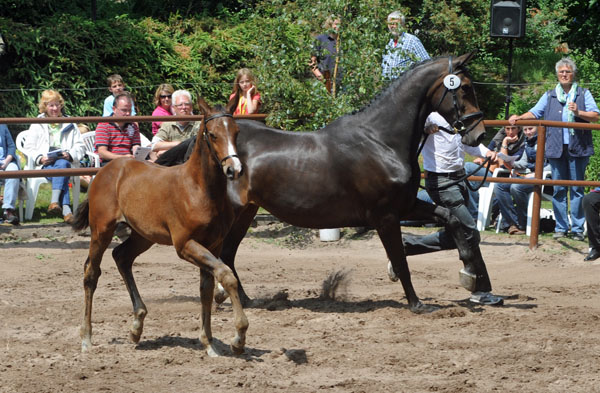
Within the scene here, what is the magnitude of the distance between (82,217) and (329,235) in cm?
450

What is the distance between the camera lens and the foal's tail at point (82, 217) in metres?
7.02

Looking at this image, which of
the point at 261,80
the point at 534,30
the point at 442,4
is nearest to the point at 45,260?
the point at 261,80

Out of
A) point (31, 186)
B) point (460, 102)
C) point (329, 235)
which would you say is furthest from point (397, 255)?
point (31, 186)

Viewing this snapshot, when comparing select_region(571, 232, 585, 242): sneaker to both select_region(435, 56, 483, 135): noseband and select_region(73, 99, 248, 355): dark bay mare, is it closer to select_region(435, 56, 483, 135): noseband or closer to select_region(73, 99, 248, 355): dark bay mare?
select_region(435, 56, 483, 135): noseband

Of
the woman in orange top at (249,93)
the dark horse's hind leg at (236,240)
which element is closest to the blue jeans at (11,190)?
the woman in orange top at (249,93)

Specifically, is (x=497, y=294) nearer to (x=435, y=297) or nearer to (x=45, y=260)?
(x=435, y=297)

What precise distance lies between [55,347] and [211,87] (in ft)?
28.7

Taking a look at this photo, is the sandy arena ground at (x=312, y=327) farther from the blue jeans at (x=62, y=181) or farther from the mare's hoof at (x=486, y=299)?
the blue jeans at (x=62, y=181)

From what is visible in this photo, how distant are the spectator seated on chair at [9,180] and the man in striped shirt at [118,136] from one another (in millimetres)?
1034

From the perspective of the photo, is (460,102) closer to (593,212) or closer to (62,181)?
(593,212)

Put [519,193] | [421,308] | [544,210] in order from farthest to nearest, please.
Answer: [544,210]
[519,193]
[421,308]

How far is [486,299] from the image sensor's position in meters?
7.85

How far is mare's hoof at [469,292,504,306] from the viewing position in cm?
783

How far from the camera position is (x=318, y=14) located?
10539 mm
